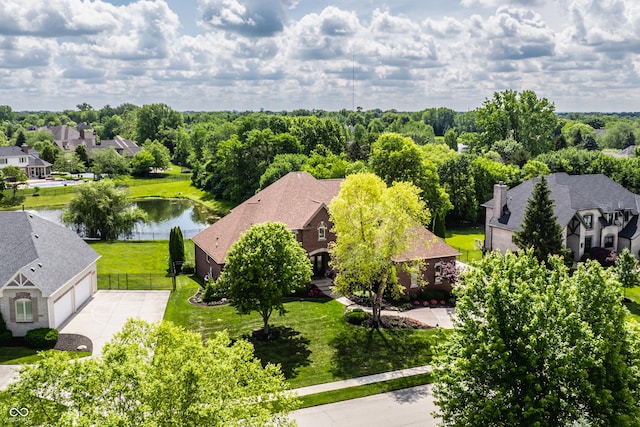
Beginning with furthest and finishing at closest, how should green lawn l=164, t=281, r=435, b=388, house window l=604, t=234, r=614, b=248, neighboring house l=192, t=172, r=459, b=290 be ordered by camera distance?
house window l=604, t=234, r=614, b=248 < neighboring house l=192, t=172, r=459, b=290 < green lawn l=164, t=281, r=435, b=388

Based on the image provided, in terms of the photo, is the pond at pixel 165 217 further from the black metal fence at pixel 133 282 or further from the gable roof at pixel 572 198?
the gable roof at pixel 572 198

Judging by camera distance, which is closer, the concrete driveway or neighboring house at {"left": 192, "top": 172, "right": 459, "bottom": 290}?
the concrete driveway

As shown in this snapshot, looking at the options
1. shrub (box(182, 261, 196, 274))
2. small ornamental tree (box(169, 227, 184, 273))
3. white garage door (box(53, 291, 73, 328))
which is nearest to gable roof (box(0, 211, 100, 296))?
white garage door (box(53, 291, 73, 328))

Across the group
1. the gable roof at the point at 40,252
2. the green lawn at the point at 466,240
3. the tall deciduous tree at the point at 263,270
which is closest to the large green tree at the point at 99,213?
the gable roof at the point at 40,252

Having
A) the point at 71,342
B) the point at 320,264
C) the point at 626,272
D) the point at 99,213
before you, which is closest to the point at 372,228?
the point at 320,264

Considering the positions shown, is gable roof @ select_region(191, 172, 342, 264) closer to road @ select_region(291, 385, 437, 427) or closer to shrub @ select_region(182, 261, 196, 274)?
shrub @ select_region(182, 261, 196, 274)
